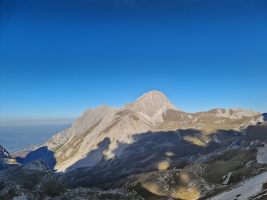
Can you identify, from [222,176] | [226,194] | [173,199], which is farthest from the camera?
[222,176]

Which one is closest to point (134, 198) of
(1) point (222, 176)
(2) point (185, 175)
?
(2) point (185, 175)

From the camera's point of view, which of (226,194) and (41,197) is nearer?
(226,194)

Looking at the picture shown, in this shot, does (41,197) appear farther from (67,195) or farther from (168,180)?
(168,180)

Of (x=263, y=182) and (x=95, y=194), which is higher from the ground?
(x=263, y=182)

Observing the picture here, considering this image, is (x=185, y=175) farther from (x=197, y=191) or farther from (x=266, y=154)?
(x=266, y=154)

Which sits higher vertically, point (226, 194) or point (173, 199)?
point (226, 194)

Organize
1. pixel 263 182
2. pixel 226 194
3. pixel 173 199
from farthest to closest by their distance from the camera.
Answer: pixel 173 199, pixel 226 194, pixel 263 182

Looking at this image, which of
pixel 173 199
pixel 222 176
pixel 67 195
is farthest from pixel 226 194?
pixel 67 195

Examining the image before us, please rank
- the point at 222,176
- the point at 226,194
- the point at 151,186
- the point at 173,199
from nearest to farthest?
1. the point at 226,194
2. the point at 173,199
3. the point at 222,176
4. the point at 151,186

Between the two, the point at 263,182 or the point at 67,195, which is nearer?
the point at 263,182
